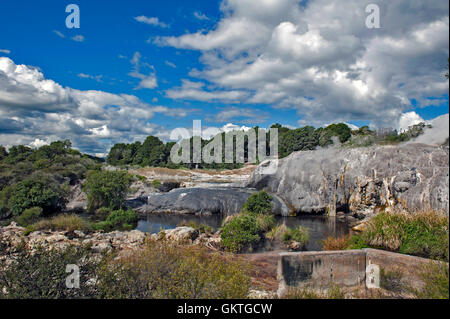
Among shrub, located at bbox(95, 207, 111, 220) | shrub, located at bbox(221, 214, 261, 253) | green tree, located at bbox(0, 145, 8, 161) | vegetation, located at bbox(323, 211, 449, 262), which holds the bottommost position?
shrub, located at bbox(95, 207, 111, 220)

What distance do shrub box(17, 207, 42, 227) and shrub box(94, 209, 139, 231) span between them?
4.73 m

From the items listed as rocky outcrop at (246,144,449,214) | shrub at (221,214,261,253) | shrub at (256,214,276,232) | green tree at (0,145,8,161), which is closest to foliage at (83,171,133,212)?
rocky outcrop at (246,144,449,214)

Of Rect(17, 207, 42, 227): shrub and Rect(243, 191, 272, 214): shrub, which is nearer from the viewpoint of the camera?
Rect(243, 191, 272, 214): shrub

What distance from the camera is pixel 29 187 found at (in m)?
21.6

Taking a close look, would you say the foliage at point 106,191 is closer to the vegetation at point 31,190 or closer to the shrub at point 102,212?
the shrub at point 102,212

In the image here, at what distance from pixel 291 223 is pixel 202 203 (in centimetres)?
798

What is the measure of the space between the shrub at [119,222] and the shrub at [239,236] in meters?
9.14

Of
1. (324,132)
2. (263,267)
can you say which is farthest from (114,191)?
(324,132)

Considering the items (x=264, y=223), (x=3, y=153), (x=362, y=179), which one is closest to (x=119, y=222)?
(x=264, y=223)

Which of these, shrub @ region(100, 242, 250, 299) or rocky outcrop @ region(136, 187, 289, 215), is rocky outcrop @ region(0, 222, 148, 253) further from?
rocky outcrop @ region(136, 187, 289, 215)

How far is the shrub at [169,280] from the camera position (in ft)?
15.6

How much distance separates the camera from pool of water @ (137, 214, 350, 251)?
17.2 meters

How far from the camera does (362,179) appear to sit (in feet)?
66.9
